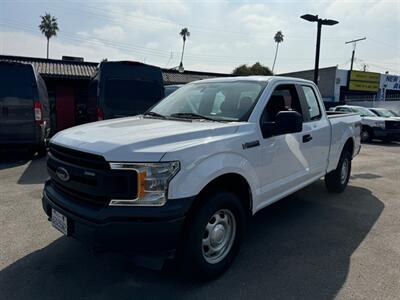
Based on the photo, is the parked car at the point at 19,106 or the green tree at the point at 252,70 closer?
the parked car at the point at 19,106

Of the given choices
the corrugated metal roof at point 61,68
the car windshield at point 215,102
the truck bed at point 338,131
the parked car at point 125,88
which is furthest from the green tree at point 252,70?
the car windshield at point 215,102

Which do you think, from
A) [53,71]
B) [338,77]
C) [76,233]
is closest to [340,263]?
[76,233]

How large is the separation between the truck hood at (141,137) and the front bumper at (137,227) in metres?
0.40

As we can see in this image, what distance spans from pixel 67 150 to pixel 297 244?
271cm

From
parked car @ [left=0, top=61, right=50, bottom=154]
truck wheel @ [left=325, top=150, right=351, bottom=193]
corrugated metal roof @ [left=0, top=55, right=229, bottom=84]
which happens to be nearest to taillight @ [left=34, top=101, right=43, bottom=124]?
parked car @ [left=0, top=61, right=50, bottom=154]

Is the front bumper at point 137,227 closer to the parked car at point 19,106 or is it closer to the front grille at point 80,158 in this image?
the front grille at point 80,158

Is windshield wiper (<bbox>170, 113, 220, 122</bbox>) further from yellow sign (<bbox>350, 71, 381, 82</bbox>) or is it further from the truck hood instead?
yellow sign (<bbox>350, 71, 381, 82</bbox>)

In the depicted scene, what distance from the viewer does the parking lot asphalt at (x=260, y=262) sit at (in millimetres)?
2980

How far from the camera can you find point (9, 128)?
8125 millimetres

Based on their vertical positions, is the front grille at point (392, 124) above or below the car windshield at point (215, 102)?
below

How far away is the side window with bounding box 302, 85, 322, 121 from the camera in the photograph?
16.1 feet

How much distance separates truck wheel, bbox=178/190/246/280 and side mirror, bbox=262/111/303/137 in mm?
820

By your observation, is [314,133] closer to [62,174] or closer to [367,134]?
[62,174]

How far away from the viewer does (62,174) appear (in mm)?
3025
